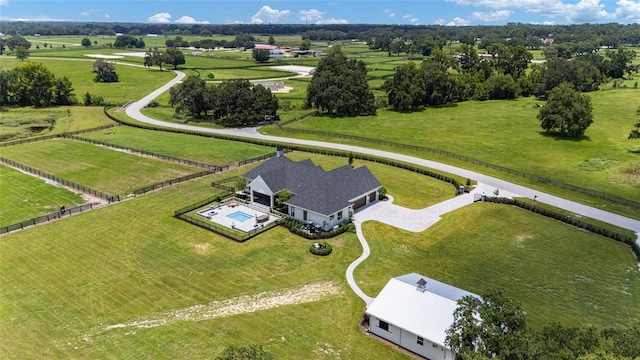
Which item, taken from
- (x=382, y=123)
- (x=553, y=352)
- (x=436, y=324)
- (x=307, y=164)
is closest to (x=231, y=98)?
(x=382, y=123)

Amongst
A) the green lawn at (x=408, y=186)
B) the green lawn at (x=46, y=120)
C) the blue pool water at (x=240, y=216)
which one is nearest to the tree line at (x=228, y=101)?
the green lawn at (x=46, y=120)

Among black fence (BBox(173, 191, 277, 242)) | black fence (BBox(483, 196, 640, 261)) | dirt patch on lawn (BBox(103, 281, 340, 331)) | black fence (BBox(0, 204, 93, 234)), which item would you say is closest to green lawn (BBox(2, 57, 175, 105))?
black fence (BBox(0, 204, 93, 234))

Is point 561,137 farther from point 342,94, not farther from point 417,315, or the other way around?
point 417,315

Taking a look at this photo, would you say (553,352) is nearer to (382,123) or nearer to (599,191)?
(599,191)

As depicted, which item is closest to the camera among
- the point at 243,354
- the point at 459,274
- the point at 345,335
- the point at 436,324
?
the point at 243,354

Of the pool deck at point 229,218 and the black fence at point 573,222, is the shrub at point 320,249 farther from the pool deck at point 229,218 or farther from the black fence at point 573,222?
the black fence at point 573,222

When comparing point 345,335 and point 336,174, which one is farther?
point 336,174

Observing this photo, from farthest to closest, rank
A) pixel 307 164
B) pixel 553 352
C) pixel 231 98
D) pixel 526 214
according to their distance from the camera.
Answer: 1. pixel 231 98
2. pixel 307 164
3. pixel 526 214
4. pixel 553 352
